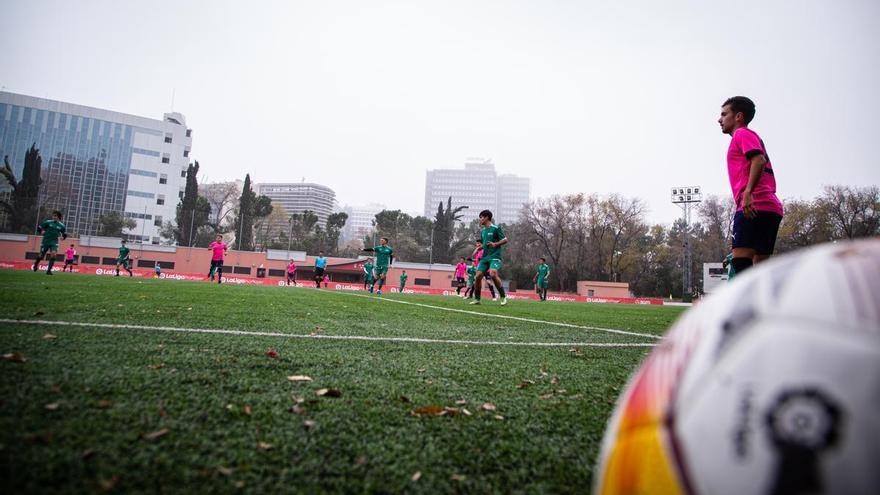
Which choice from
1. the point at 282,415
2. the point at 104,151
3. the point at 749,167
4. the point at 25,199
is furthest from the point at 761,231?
the point at 104,151

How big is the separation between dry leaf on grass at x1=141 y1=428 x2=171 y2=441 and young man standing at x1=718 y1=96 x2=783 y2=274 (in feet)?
17.8

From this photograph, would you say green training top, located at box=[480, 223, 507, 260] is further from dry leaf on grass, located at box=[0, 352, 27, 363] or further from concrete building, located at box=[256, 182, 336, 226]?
concrete building, located at box=[256, 182, 336, 226]

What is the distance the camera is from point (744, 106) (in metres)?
5.01

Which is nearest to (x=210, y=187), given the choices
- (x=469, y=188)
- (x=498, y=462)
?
(x=498, y=462)

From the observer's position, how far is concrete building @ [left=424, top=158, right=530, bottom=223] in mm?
183875

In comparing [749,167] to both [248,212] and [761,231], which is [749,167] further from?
[248,212]

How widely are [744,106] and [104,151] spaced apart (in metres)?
104

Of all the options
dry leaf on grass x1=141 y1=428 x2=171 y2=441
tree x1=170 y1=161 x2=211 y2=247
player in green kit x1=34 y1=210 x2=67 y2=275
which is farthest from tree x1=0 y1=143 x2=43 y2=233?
dry leaf on grass x1=141 y1=428 x2=171 y2=441

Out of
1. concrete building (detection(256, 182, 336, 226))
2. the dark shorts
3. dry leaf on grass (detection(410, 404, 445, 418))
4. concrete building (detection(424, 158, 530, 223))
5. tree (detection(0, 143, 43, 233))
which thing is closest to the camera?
dry leaf on grass (detection(410, 404, 445, 418))

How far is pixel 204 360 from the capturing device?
9.34 ft

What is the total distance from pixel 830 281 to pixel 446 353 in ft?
10.3

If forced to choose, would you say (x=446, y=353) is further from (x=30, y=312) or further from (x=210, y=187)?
(x=210, y=187)

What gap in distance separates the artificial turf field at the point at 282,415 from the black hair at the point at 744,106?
3.31 meters

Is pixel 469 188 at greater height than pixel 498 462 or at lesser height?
greater
